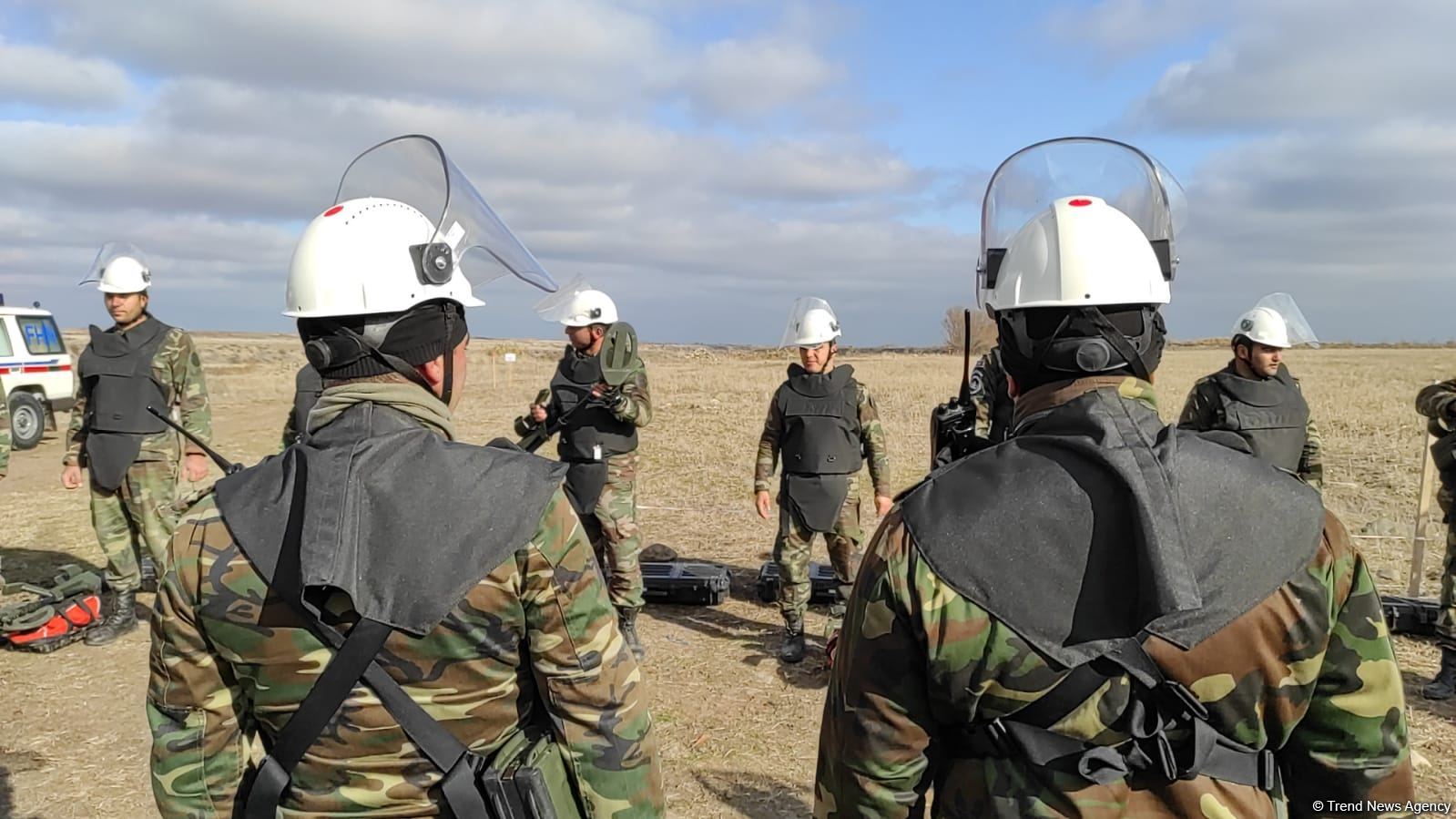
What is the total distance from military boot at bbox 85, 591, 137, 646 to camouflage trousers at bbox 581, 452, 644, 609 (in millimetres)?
3436

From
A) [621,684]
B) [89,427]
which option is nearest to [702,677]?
[621,684]

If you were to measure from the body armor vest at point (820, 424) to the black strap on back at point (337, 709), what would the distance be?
4.32 metres

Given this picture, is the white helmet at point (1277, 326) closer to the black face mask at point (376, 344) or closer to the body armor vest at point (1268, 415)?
the body armor vest at point (1268, 415)

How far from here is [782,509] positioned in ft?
20.2

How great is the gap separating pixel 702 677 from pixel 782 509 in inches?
48.8

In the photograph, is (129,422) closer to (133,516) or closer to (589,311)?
(133,516)

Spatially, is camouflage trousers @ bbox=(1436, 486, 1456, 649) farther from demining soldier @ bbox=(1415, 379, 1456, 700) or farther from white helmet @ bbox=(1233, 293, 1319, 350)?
white helmet @ bbox=(1233, 293, 1319, 350)

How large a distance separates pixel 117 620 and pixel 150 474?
3.78 feet

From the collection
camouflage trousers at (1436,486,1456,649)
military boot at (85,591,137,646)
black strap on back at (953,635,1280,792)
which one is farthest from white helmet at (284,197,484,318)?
camouflage trousers at (1436,486,1456,649)

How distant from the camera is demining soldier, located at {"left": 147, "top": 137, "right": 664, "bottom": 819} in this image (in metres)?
1.67

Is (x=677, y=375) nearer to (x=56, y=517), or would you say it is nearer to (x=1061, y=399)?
(x=56, y=517)

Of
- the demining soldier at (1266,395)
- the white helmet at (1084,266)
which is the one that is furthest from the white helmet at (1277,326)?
the white helmet at (1084,266)

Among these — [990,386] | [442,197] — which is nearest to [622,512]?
[990,386]

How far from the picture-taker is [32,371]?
581 inches
